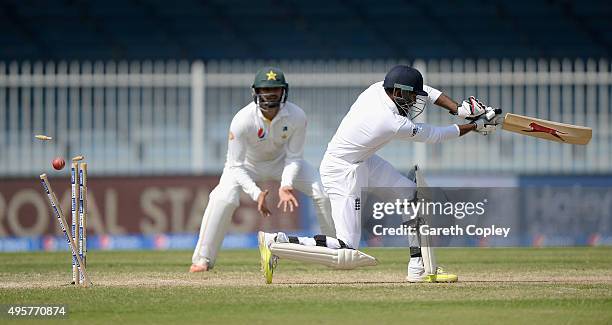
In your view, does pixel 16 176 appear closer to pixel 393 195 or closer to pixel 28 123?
pixel 28 123

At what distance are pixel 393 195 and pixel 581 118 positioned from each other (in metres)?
6.69

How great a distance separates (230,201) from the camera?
345 inches

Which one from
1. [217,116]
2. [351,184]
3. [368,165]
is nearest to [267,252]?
[351,184]

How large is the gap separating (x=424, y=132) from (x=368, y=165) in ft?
1.54

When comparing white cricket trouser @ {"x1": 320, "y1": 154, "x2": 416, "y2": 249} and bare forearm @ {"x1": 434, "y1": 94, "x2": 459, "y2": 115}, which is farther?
bare forearm @ {"x1": 434, "y1": 94, "x2": 459, "y2": 115}

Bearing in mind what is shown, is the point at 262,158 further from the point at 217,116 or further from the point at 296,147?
the point at 217,116

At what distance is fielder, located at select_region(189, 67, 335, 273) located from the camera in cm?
836

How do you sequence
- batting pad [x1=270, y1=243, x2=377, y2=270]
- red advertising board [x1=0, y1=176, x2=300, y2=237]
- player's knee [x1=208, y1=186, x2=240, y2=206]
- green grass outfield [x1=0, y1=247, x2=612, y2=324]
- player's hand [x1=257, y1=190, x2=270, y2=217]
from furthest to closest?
red advertising board [x1=0, y1=176, x2=300, y2=237]
player's knee [x1=208, y1=186, x2=240, y2=206]
player's hand [x1=257, y1=190, x2=270, y2=217]
batting pad [x1=270, y1=243, x2=377, y2=270]
green grass outfield [x1=0, y1=247, x2=612, y2=324]

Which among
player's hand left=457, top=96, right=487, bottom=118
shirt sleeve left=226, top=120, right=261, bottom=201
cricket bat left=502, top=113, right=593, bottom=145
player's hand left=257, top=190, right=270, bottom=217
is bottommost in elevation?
player's hand left=257, top=190, right=270, bottom=217

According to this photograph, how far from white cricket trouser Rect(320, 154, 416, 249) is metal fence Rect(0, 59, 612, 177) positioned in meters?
5.83

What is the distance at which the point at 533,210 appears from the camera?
42.1 feet

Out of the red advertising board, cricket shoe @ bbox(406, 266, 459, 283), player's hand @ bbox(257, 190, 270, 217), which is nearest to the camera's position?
cricket shoe @ bbox(406, 266, 459, 283)

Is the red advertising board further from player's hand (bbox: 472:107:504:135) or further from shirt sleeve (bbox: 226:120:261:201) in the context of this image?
player's hand (bbox: 472:107:504:135)

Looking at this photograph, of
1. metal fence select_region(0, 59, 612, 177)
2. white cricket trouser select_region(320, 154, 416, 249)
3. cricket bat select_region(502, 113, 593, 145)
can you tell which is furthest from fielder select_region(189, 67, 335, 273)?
metal fence select_region(0, 59, 612, 177)
